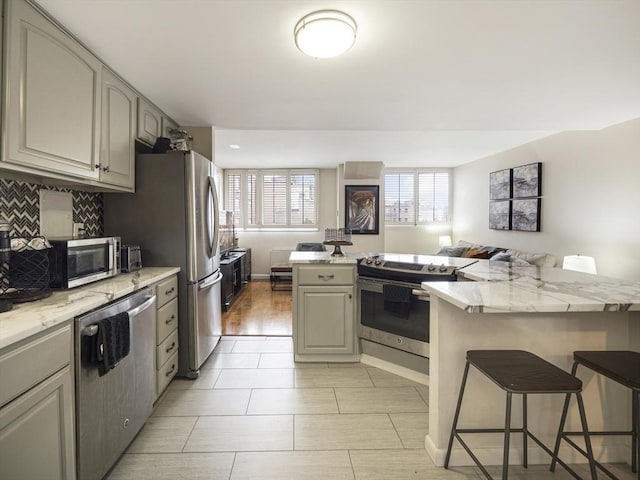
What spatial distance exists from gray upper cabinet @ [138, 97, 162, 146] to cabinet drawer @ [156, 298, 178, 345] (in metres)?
1.30

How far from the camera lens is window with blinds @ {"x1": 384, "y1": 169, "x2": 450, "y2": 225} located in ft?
22.5

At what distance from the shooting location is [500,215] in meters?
5.02

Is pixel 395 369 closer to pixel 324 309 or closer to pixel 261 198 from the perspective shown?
pixel 324 309

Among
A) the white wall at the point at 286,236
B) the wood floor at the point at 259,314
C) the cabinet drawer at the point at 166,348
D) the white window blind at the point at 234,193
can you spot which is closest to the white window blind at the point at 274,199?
the white wall at the point at 286,236

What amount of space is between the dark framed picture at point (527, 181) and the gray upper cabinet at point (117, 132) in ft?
15.3

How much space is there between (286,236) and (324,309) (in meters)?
4.37

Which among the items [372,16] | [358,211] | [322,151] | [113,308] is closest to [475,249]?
[358,211]

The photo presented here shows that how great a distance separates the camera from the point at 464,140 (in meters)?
4.50

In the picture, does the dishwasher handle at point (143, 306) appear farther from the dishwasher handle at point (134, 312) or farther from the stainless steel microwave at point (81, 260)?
the stainless steel microwave at point (81, 260)

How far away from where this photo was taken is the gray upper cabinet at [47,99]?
1.34 meters

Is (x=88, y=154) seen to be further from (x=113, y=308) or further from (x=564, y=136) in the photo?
(x=564, y=136)

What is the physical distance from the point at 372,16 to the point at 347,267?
181 centimetres

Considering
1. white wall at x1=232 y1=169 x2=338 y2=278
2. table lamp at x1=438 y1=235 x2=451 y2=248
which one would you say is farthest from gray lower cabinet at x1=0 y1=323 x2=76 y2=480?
table lamp at x1=438 y1=235 x2=451 y2=248

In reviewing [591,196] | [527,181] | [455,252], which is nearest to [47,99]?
[591,196]
